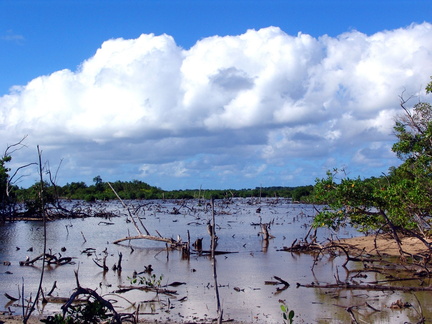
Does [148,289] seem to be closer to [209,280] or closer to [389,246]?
[209,280]

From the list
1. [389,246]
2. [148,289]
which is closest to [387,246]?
[389,246]

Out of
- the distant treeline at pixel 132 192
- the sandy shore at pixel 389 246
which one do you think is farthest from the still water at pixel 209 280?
the distant treeline at pixel 132 192

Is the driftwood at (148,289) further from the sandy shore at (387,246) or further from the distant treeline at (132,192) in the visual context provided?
the distant treeline at (132,192)

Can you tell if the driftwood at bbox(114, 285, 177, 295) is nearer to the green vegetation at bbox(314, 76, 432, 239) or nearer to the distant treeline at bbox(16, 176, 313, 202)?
the green vegetation at bbox(314, 76, 432, 239)

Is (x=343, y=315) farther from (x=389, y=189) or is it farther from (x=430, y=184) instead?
(x=430, y=184)

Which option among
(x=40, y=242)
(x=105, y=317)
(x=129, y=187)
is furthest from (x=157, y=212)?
(x=129, y=187)

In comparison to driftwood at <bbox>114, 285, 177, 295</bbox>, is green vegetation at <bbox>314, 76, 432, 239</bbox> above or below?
above

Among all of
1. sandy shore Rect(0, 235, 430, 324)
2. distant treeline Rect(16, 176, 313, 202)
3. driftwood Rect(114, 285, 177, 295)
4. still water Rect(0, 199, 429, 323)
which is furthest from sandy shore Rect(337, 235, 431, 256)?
distant treeline Rect(16, 176, 313, 202)

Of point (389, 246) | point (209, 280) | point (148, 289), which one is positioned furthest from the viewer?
point (389, 246)

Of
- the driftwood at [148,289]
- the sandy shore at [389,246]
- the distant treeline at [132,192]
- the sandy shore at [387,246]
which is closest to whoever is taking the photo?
the driftwood at [148,289]

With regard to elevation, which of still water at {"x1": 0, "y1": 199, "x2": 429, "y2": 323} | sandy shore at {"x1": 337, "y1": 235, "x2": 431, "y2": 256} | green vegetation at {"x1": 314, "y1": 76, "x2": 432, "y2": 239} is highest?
green vegetation at {"x1": 314, "y1": 76, "x2": 432, "y2": 239}

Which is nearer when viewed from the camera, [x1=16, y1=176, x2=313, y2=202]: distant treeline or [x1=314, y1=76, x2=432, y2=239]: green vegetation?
[x1=314, y1=76, x2=432, y2=239]: green vegetation

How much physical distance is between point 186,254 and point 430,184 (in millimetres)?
8788

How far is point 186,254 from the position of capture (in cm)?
1806
